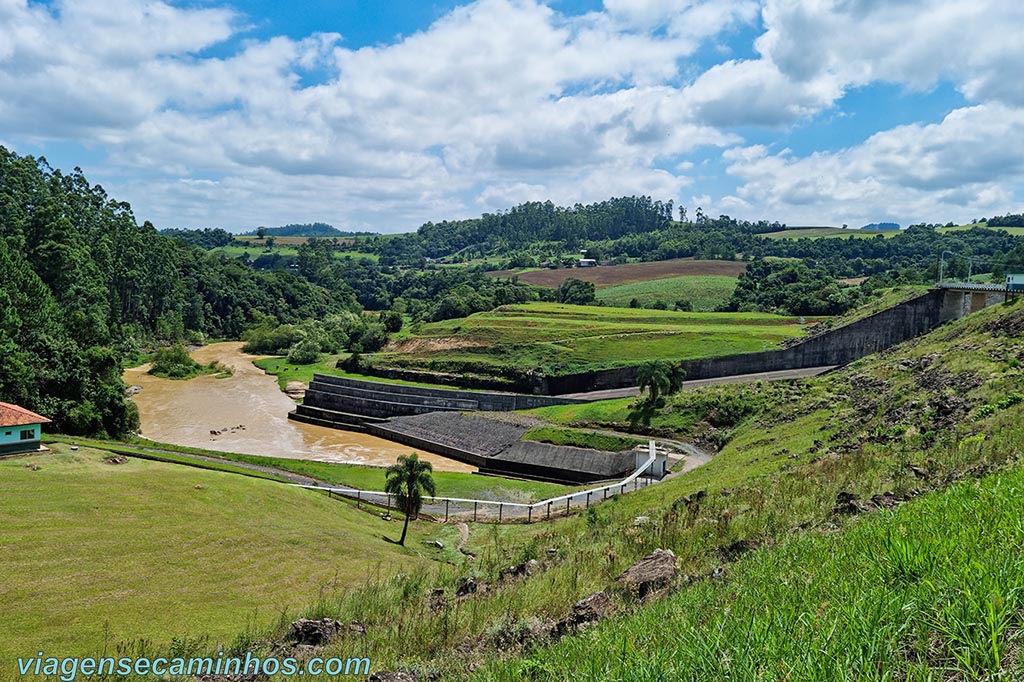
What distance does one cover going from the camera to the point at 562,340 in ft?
186

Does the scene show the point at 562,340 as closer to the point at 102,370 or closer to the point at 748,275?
the point at 102,370

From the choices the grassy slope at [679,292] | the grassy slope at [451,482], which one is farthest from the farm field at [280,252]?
the grassy slope at [451,482]

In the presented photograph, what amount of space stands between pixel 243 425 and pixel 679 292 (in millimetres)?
65418

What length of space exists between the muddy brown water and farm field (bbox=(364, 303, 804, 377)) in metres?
11.7

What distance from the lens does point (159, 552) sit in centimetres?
1484

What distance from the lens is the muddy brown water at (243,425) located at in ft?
133

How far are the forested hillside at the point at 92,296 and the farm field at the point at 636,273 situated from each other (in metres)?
39.1

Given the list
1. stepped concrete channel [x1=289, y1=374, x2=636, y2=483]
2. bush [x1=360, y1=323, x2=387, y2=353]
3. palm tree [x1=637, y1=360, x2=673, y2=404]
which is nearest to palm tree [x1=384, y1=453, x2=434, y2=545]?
stepped concrete channel [x1=289, y1=374, x2=636, y2=483]

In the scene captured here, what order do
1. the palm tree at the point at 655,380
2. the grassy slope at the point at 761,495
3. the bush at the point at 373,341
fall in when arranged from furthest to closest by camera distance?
the bush at the point at 373,341 → the palm tree at the point at 655,380 → the grassy slope at the point at 761,495

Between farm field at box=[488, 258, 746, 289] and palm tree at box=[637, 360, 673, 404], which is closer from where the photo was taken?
palm tree at box=[637, 360, 673, 404]

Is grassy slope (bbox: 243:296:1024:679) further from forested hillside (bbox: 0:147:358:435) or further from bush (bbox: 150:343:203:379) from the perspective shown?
bush (bbox: 150:343:203:379)

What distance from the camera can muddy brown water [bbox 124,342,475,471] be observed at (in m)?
40.6

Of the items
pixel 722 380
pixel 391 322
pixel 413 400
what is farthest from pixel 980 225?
pixel 413 400

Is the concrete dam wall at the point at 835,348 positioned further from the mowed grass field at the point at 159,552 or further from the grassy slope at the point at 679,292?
the grassy slope at the point at 679,292
